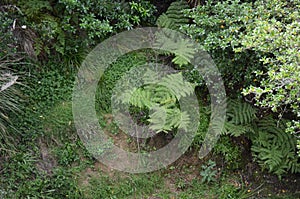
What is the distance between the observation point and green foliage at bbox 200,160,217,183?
13.7ft

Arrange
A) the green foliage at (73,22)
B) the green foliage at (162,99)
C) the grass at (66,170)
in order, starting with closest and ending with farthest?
the grass at (66,170), the green foliage at (162,99), the green foliage at (73,22)

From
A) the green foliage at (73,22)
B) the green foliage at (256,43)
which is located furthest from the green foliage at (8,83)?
the green foliage at (256,43)

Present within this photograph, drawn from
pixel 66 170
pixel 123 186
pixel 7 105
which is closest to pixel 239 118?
pixel 123 186

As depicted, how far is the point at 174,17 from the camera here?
4922 mm

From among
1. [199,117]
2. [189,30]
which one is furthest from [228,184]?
[189,30]

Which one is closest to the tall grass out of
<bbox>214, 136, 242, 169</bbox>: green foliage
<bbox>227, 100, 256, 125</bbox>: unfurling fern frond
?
<bbox>214, 136, 242, 169</bbox>: green foliage

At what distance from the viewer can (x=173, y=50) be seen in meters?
4.60

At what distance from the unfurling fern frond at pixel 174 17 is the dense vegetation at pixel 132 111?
0.65 ft

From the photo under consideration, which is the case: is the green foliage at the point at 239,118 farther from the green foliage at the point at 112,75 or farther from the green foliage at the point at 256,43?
the green foliage at the point at 112,75

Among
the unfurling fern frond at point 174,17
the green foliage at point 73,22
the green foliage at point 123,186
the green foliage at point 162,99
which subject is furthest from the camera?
the unfurling fern frond at point 174,17

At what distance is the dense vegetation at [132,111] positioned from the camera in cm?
389

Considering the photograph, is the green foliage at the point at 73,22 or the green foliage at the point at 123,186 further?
the green foliage at the point at 73,22

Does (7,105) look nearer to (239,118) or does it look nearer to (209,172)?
(209,172)

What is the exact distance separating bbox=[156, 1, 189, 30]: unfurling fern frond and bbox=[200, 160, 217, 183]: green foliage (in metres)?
1.70
